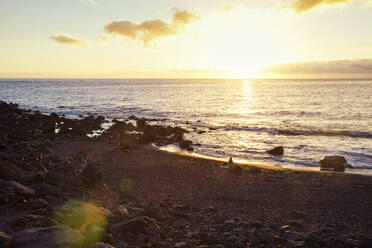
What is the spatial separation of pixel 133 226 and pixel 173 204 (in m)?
2.76

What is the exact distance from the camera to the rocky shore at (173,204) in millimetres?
6328

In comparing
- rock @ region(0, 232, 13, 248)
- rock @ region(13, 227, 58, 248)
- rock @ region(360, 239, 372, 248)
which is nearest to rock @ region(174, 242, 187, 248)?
rock @ region(13, 227, 58, 248)

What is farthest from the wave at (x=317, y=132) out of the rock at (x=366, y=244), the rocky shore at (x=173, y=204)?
the rock at (x=366, y=244)

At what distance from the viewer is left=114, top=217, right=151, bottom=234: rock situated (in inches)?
262

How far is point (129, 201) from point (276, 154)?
12748 millimetres

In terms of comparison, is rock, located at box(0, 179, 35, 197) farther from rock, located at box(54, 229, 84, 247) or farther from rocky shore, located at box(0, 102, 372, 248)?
rock, located at box(54, 229, 84, 247)

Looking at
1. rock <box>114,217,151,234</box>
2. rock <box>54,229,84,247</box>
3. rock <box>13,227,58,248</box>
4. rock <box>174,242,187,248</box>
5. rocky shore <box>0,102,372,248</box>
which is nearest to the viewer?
rock <box>13,227,58,248</box>

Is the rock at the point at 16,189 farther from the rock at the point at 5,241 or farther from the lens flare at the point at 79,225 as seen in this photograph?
the rock at the point at 5,241

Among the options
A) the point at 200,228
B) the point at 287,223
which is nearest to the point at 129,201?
the point at 200,228

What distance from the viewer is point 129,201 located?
30.8 feet

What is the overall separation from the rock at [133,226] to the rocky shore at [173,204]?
0.08 feet

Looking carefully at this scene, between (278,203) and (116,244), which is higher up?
(116,244)

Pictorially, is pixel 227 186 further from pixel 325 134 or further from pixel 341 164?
pixel 325 134

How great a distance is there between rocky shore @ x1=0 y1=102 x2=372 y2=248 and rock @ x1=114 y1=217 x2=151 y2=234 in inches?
1.0
